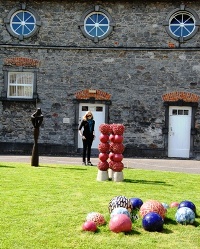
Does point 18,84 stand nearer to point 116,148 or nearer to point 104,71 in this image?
point 104,71

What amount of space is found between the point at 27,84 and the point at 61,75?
1702mm

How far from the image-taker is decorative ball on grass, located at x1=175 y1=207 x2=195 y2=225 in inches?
228

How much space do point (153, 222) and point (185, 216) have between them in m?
0.65

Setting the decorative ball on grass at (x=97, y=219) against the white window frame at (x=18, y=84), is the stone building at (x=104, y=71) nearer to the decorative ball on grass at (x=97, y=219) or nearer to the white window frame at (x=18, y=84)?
the white window frame at (x=18, y=84)

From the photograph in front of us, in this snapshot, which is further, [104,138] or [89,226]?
[104,138]

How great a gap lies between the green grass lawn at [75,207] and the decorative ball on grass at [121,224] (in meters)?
0.07

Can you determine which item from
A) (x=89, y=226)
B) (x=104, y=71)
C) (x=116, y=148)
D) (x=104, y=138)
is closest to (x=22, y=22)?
(x=104, y=71)

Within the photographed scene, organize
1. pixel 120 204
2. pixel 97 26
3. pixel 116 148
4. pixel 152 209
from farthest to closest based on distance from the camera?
pixel 97 26 → pixel 116 148 → pixel 120 204 → pixel 152 209

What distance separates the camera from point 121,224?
525 centimetres

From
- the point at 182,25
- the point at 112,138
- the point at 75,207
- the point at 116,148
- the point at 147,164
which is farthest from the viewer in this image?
the point at 182,25

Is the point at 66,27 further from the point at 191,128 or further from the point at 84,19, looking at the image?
the point at 191,128

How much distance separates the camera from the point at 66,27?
20.4 m

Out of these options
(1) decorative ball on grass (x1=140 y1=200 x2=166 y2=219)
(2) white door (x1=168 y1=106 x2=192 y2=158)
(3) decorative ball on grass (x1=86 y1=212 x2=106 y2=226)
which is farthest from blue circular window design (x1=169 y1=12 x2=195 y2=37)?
(3) decorative ball on grass (x1=86 y1=212 x2=106 y2=226)

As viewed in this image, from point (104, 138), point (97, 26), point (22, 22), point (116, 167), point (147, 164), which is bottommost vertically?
point (147, 164)
